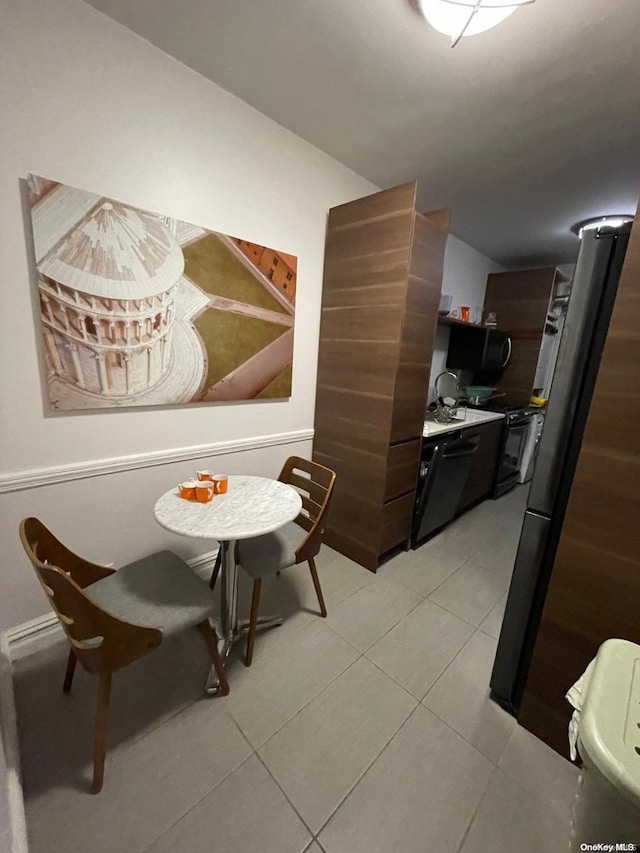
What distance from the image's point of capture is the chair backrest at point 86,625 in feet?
2.88

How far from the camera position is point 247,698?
1302mm

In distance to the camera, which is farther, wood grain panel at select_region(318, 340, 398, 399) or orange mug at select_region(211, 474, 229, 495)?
wood grain panel at select_region(318, 340, 398, 399)

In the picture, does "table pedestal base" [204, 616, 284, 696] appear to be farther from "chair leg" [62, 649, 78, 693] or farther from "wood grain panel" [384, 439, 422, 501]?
"wood grain panel" [384, 439, 422, 501]

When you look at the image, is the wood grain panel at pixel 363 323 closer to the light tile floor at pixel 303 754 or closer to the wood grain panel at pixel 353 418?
the wood grain panel at pixel 353 418

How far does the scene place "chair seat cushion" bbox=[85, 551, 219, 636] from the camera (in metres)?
1.10

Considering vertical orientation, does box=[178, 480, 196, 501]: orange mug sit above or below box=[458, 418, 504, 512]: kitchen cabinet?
above

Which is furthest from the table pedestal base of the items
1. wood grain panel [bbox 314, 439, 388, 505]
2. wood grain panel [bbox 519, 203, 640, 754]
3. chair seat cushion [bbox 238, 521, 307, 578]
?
wood grain panel [bbox 519, 203, 640, 754]

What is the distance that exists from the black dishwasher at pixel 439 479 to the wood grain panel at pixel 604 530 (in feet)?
3.82

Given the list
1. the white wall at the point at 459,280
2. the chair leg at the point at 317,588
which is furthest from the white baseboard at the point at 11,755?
the white wall at the point at 459,280

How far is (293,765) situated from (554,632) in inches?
39.6

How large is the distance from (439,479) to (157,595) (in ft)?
6.15

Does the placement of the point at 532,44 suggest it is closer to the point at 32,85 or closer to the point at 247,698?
the point at 32,85

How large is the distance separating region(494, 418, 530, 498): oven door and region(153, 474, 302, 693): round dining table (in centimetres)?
276

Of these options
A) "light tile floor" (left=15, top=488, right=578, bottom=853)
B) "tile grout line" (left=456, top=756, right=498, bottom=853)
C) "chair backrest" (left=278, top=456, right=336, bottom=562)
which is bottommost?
"tile grout line" (left=456, top=756, right=498, bottom=853)
